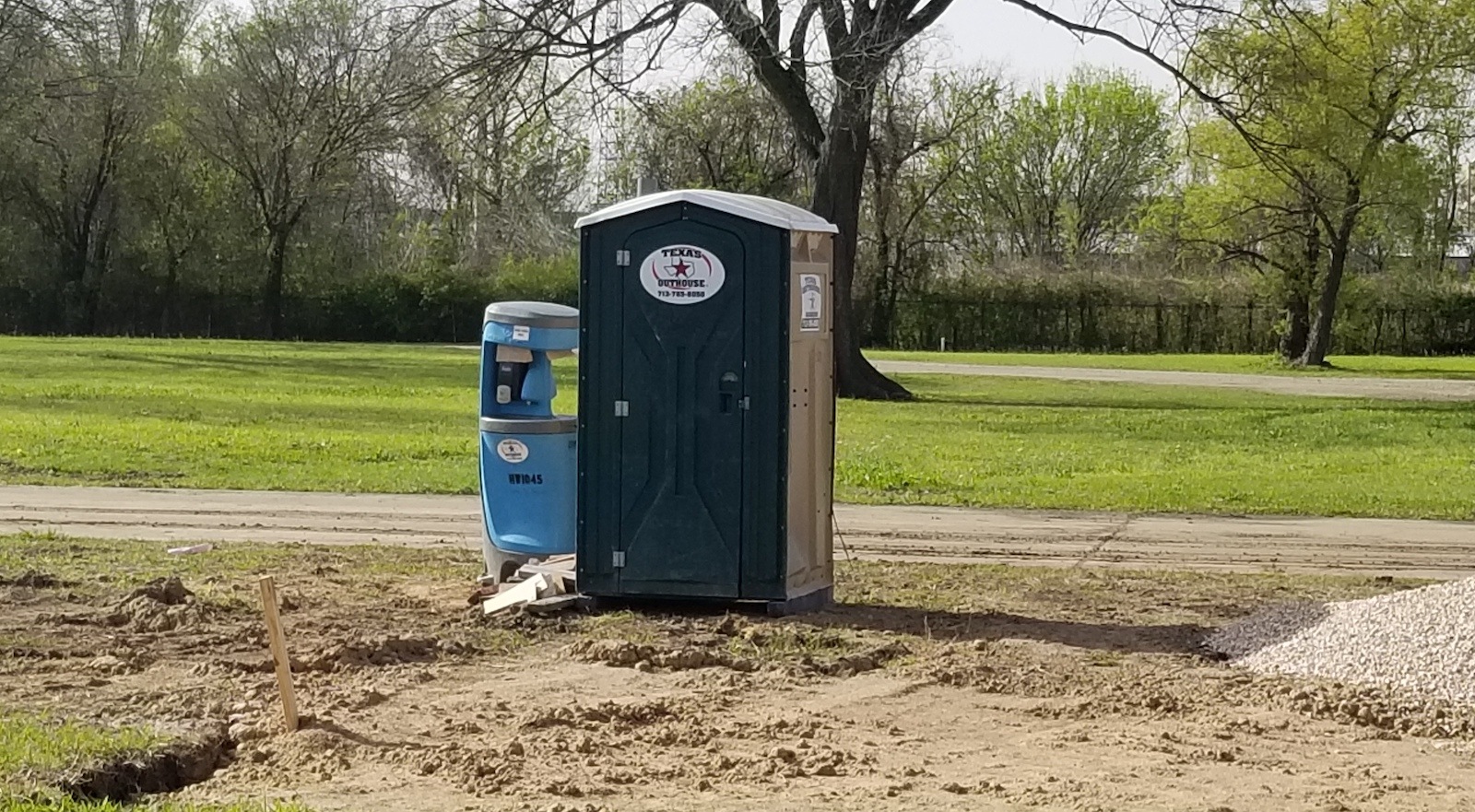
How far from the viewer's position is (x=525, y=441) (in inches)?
406

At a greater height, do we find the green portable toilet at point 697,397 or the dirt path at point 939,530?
the green portable toilet at point 697,397

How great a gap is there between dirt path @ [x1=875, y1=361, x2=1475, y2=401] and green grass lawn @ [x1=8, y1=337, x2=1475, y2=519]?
231cm

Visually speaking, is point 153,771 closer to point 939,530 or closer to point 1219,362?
point 939,530

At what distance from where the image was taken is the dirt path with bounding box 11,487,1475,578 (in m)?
12.4

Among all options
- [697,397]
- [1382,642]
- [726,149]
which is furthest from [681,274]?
[726,149]

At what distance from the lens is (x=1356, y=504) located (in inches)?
621

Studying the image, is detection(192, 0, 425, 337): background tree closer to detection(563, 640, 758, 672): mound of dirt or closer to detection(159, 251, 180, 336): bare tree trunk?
detection(159, 251, 180, 336): bare tree trunk

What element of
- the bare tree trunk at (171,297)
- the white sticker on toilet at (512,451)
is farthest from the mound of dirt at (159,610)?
the bare tree trunk at (171,297)

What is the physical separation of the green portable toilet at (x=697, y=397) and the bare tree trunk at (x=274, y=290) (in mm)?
54681

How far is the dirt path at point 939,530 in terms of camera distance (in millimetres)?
12430

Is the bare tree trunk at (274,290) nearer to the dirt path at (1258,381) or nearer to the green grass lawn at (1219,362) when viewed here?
the green grass lawn at (1219,362)

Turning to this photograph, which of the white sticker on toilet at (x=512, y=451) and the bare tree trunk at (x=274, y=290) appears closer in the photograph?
the white sticker on toilet at (x=512, y=451)

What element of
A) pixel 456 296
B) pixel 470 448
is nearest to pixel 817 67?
pixel 470 448

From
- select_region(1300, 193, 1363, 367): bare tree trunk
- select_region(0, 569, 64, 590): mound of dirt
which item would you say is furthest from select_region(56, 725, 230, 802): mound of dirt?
select_region(1300, 193, 1363, 367): bare tree trunk
